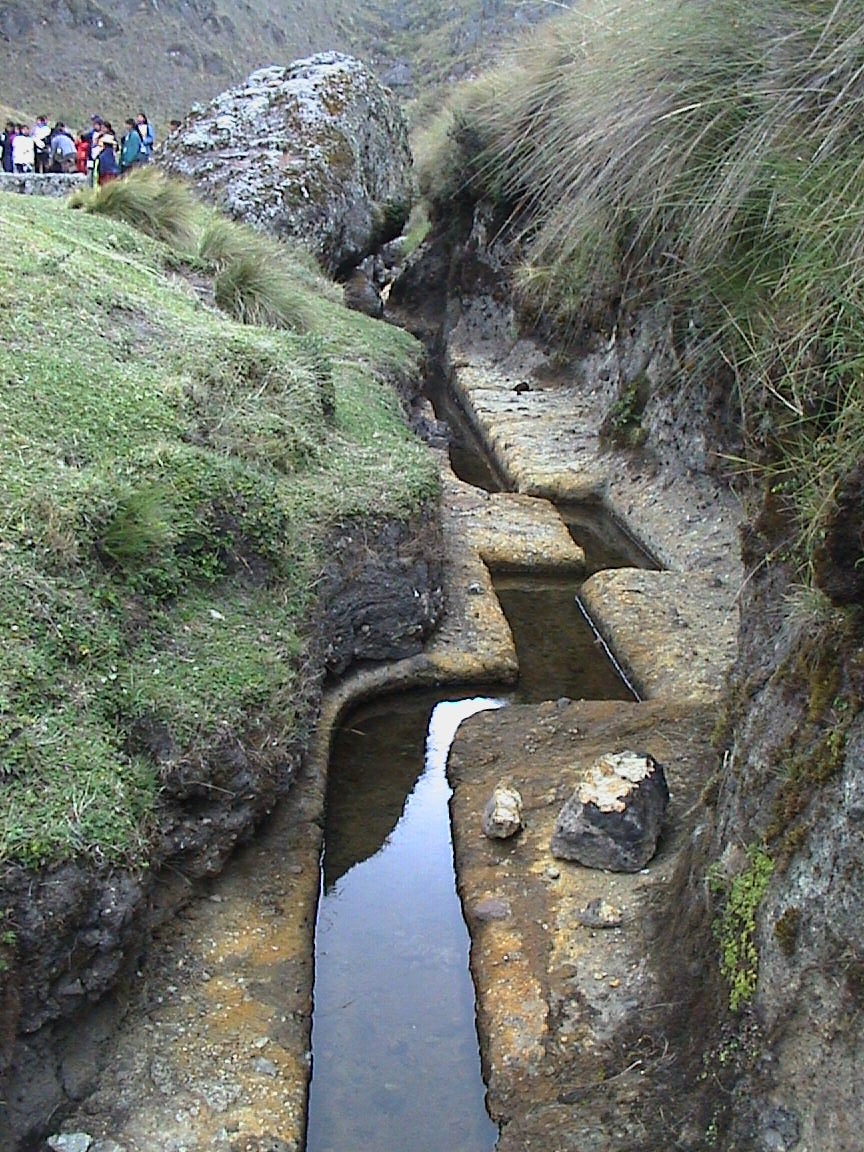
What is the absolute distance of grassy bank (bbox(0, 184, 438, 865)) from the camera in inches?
177

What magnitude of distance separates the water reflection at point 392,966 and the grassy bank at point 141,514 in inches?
27.0

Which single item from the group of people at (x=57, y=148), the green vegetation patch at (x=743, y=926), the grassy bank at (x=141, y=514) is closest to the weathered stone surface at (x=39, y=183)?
the group of people at (x=57, y=148)

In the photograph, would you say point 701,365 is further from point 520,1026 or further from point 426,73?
point 426,73

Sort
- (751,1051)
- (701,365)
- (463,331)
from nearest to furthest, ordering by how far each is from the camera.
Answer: (751,1051) < (701,365) < (463,331)

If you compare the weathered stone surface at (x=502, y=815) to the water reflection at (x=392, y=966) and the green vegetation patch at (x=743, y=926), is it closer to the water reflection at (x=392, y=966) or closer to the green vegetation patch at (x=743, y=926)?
the water reflection at (x=392, y=966)

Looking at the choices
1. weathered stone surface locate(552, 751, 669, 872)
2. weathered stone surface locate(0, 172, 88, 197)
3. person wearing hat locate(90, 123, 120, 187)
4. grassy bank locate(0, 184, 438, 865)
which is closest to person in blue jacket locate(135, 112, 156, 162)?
person wearing hat locate(90, 123, 120, 187)

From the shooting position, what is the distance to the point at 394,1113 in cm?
423

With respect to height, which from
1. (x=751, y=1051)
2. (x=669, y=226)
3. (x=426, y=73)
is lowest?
(x=426, y=73)

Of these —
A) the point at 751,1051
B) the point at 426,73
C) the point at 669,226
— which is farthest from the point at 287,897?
the point at 426,73

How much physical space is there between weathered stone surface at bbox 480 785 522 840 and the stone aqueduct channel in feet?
0.16

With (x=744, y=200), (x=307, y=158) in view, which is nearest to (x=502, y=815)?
(x=744, y=200)

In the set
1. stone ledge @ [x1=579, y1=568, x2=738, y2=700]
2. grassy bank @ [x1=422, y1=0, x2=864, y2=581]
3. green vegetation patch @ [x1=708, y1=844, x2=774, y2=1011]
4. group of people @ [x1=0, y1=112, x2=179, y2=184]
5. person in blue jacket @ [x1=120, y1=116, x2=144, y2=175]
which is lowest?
stone ledge @ [x1=579, y1=568, x2=738, y2=700]

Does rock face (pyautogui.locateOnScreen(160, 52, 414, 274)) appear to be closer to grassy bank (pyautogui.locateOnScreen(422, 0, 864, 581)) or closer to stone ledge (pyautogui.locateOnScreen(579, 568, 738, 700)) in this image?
grassy bank (pyautogui.locateOnScreen(422, 0, 864, 581))

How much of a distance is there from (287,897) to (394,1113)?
109 cm
